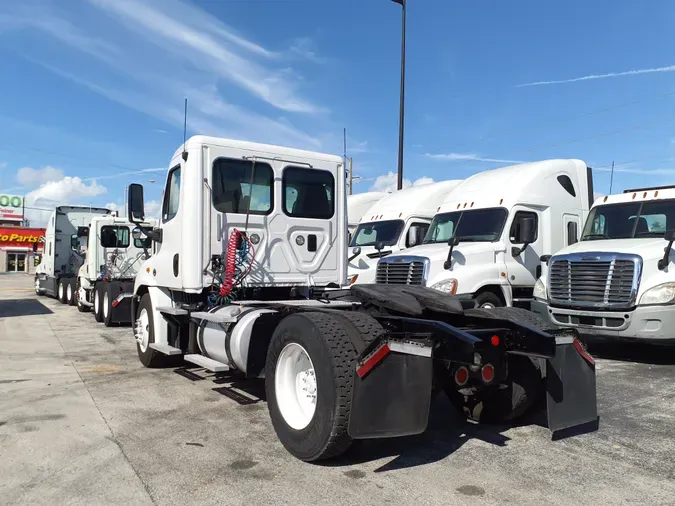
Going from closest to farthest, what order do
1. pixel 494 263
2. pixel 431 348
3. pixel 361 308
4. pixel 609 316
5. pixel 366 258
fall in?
pixel 431 348 → pixel 361 308 → pixel 609 316 → pixel 494 263 → pixel 366 258

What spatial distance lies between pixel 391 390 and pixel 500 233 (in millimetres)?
7623

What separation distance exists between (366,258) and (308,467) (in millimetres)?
8625

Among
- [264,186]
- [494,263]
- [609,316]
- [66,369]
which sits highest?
[264,186]

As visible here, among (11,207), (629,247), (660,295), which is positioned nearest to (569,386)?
(660,295)

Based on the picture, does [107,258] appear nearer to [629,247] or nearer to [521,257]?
[521,257]

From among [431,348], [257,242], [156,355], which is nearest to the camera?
[431,348]

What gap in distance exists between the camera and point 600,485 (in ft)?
12.7

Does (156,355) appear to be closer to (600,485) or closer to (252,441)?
(252,441)

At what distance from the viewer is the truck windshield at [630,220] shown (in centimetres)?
938

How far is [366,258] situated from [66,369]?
648 centimetres

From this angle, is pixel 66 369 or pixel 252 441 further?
pixel 66 369

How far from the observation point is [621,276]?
8422 mm

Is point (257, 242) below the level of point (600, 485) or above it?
above

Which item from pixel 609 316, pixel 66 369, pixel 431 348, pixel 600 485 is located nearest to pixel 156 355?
pixel 66 369
